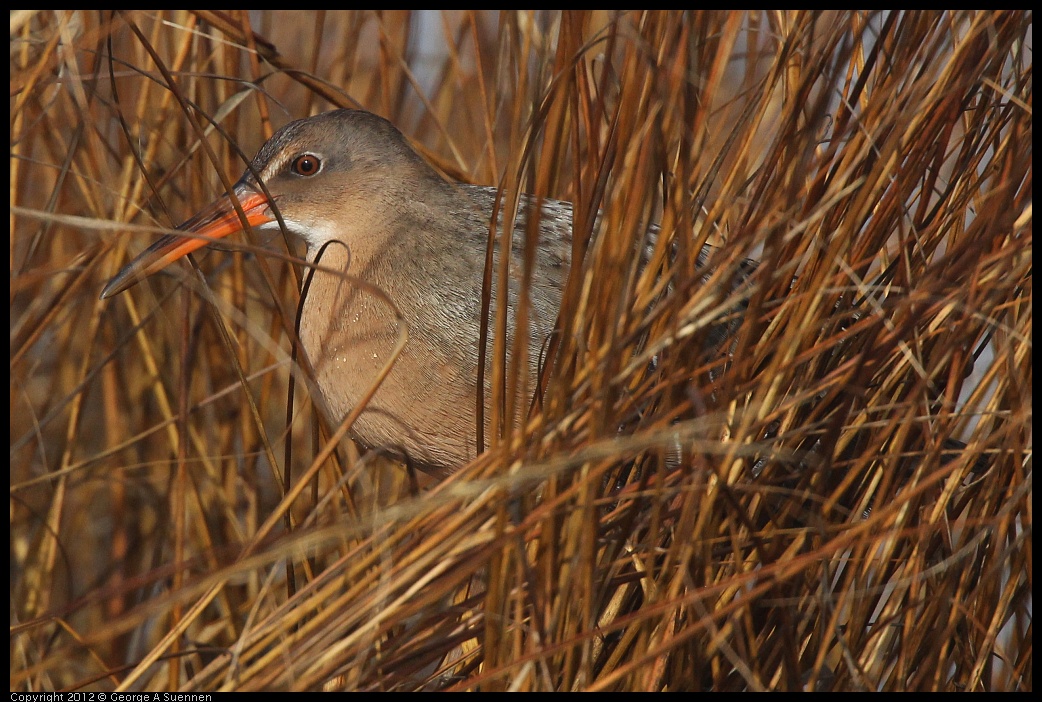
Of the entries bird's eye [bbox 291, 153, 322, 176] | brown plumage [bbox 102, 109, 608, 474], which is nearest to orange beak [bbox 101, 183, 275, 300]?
brown plumage [bbox 102, 109, 608, 474]

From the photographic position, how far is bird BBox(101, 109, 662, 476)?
186cm

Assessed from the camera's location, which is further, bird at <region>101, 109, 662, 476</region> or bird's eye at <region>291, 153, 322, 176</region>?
bird's eye at <region>291, 153, 322, 176</region>

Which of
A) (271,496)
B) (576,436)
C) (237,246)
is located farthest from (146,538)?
(576,436)

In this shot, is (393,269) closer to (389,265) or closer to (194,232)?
(389,265)

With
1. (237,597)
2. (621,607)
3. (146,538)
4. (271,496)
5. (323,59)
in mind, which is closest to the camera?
(621,607)

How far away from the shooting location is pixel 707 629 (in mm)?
1400

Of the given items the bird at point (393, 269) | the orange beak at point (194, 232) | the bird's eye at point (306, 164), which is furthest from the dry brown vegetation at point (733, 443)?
the bird's eye at point (306, 164)

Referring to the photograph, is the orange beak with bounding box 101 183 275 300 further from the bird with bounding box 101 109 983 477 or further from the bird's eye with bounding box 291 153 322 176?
the bird's eye with bounding box 291 153 322 176

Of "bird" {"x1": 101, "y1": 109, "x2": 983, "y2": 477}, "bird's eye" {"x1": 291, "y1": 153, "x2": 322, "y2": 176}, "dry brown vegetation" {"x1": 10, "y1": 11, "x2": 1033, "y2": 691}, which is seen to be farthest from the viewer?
"bird's eye" {"x1": 291, "y1": 153, "x2": 322, "y2": 176}

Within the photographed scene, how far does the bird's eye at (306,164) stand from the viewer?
2.18m

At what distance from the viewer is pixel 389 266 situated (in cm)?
201

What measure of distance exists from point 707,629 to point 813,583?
174 mm

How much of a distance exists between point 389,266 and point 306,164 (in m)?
0.36

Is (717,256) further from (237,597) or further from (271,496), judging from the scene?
(271,496)
